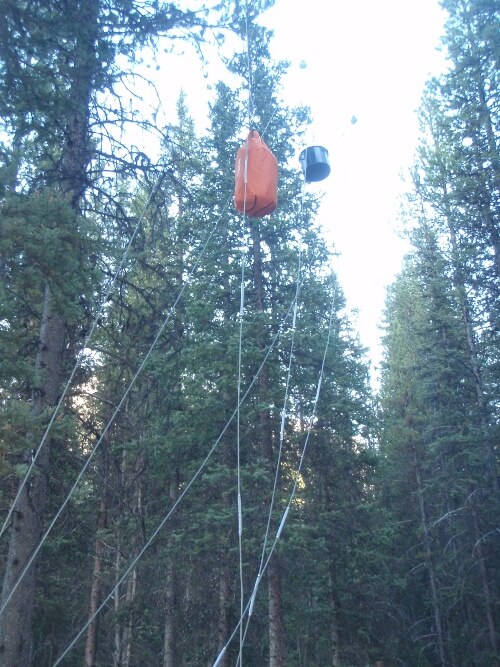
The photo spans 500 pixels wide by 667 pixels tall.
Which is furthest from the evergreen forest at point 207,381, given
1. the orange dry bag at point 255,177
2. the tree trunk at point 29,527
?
the orange dry bag at point 255,177

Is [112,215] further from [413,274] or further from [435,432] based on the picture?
[413,274]

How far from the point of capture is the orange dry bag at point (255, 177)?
6746mm

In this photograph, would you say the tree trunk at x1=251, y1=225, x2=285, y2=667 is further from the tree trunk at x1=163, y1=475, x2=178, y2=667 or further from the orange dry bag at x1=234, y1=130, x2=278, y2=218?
the orange dry bag at x1=234, y1=130, x2=278, y2=218

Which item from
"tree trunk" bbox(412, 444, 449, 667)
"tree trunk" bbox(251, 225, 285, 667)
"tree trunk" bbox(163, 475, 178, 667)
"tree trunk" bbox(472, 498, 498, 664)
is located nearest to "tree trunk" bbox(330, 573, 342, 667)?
"tree trunk" bbox(251, 225, 285, 667)

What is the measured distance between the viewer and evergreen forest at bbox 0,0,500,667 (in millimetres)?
6121

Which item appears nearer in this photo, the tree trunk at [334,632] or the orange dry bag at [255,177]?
the orange dry bag at [255,177]

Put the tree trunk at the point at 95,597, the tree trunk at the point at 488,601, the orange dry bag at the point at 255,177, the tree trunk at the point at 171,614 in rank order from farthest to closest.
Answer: the tree trunk at the point at 488,601
the tree trunk at the point at 95,597
the tree trunk at the point at 171,614
the orange dry bag at the point at 255,177

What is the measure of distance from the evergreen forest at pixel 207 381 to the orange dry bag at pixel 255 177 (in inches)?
45.2

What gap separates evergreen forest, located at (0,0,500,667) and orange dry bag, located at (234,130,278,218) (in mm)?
1149

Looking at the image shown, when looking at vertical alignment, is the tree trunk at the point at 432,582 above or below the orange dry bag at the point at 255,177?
below

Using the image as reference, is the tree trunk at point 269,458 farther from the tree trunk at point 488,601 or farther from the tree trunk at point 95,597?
the tree trunk at point 488,601

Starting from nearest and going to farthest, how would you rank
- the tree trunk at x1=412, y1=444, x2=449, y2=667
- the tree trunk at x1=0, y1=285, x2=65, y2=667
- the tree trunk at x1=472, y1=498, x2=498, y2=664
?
1. the tree trunk at x1=0, y1=285, x2=65, y2=667
2. the tree trunk at x1=472, y1=498, x2=498, y2=664
3. the tree trunk at x1=412, y1=444, x2=449, y2=667

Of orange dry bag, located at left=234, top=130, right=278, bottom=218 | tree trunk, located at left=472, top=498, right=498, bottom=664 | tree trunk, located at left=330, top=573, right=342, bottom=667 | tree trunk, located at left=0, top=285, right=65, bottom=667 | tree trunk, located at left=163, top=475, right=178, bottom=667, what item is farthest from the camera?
tree trunk, located at left=472, top=498, right=498, bottom=664

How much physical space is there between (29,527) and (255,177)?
4575 mm
